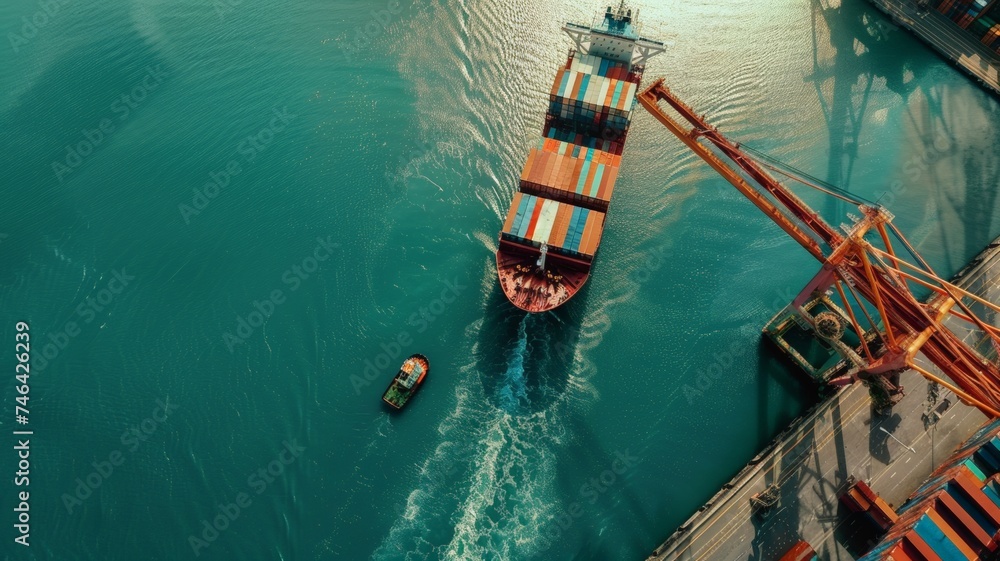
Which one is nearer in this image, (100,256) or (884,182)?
(100,256)

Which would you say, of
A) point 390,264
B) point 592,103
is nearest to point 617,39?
point 592,103

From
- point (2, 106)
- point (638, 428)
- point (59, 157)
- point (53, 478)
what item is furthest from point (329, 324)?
point (2, 106)

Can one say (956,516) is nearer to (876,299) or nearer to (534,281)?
(876,299)

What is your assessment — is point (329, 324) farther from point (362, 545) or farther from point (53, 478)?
point (53, 478)

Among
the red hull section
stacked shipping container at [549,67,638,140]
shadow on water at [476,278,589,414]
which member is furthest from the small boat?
stacked shipping container at [549,67,638,140]

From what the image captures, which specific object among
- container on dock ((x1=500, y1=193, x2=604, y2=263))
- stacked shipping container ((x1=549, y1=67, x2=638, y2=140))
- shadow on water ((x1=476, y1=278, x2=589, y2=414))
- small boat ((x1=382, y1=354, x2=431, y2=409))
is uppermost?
stacked shipping container ((x1=549, y1=67, x2=638, y2=140))

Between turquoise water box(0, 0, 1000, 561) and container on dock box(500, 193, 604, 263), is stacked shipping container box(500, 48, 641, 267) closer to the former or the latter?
container on dock box(500, 193, 604, 263)
